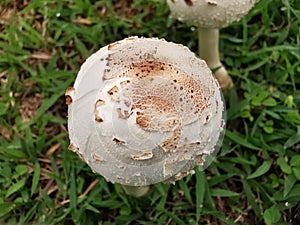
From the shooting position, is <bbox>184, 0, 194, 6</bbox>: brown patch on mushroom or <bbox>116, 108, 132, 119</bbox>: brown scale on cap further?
<bbox>184, 0, 194, 6</bbox>: brown patch on mushroom

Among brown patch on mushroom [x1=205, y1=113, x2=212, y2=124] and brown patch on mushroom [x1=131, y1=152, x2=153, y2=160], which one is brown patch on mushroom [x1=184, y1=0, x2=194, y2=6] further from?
brown patch on mushroom [x1=131, y1=152, x2=153, y2=160]

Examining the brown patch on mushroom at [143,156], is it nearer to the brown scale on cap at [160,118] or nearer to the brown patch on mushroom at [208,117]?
the brown scale on cap at [160,118]

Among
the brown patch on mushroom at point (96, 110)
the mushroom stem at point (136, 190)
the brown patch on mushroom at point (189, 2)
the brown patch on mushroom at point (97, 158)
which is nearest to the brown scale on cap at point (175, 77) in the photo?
the brown patch on mushroom at point (96, 110)

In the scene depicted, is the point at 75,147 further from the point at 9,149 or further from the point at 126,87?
the point at 9,149

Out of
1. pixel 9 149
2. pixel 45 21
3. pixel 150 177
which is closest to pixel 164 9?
pixel 45 21

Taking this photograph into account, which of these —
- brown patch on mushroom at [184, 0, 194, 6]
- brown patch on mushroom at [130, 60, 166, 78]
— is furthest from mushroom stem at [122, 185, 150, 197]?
brown patch on mushroom at [184, 0, 194, 6]

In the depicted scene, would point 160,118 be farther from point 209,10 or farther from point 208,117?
point 209,10

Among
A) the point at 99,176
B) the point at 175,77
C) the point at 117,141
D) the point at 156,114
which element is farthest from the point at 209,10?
the point at 99,176
